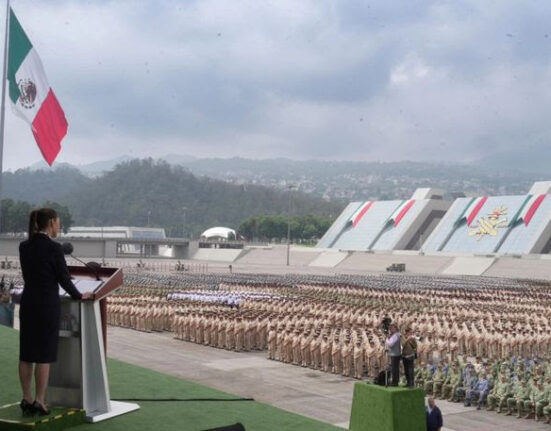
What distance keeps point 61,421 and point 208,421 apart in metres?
1.06

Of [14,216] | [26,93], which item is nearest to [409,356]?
[26,93]

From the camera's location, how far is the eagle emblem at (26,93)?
419 inches

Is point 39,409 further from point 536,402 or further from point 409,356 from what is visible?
point 536,402

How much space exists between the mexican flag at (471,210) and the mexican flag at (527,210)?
199 inches

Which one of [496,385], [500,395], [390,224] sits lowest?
[500,395]

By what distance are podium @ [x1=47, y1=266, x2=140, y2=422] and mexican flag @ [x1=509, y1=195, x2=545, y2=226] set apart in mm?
→ 75250

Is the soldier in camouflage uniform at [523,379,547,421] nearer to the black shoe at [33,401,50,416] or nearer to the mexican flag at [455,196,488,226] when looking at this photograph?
the black shoe at [33,401,50,416]

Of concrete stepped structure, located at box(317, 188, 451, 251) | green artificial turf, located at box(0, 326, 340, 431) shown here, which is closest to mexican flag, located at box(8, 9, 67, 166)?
green artificial turf, located at box(0, 326, 340, 431)

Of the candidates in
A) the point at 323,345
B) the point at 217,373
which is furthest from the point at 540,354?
the point at 217,373

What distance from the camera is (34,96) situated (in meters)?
10.7

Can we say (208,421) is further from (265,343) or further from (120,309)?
(120,309)

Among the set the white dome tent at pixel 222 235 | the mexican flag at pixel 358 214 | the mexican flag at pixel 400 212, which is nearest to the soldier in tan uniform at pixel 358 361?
the mexican flag at pixel 400 212

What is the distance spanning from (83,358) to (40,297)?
0.60 metres

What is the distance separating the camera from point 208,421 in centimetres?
518
